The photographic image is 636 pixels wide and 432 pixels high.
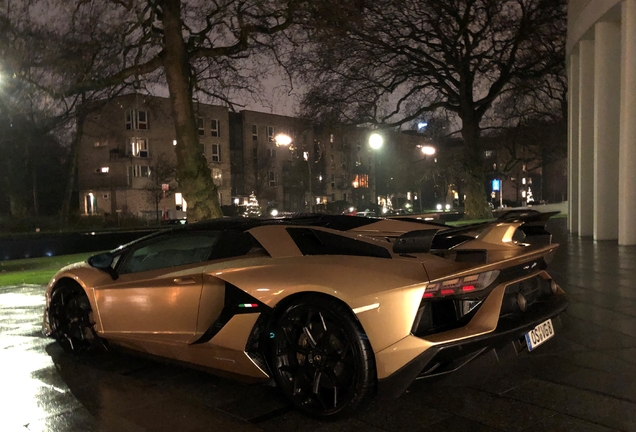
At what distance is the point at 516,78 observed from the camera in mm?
27734

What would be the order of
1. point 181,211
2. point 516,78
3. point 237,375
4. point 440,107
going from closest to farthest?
point 237,375, point 516,78, point 440,107, point 181,211

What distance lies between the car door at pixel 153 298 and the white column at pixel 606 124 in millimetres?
14913

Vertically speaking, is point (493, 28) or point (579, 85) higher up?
point (493, 28)

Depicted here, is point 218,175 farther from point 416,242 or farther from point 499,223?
point 416,242

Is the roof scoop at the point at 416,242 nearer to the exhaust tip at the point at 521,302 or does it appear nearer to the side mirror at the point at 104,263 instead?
the exhaust tip at the point at 521,302

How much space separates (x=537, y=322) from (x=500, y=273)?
495mm

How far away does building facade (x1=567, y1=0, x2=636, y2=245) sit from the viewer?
14789 mm

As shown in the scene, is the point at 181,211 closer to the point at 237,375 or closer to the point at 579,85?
the point at 579,85

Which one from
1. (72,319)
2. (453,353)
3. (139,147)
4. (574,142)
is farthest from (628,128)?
(139,147)

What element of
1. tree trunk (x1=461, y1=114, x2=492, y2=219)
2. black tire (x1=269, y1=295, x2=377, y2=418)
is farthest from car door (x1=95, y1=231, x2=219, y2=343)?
tree trunk (x1=461, y1=114, x2=492, y2=219)

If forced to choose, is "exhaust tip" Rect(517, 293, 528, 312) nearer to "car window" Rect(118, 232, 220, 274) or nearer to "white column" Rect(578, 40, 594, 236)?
"car window" Rect(118, 232, 220, 274)

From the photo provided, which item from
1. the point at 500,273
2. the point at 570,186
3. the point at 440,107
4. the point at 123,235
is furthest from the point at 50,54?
the point at 440,107

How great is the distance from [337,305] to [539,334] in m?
1.49

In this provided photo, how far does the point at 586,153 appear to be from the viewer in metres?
19.3
